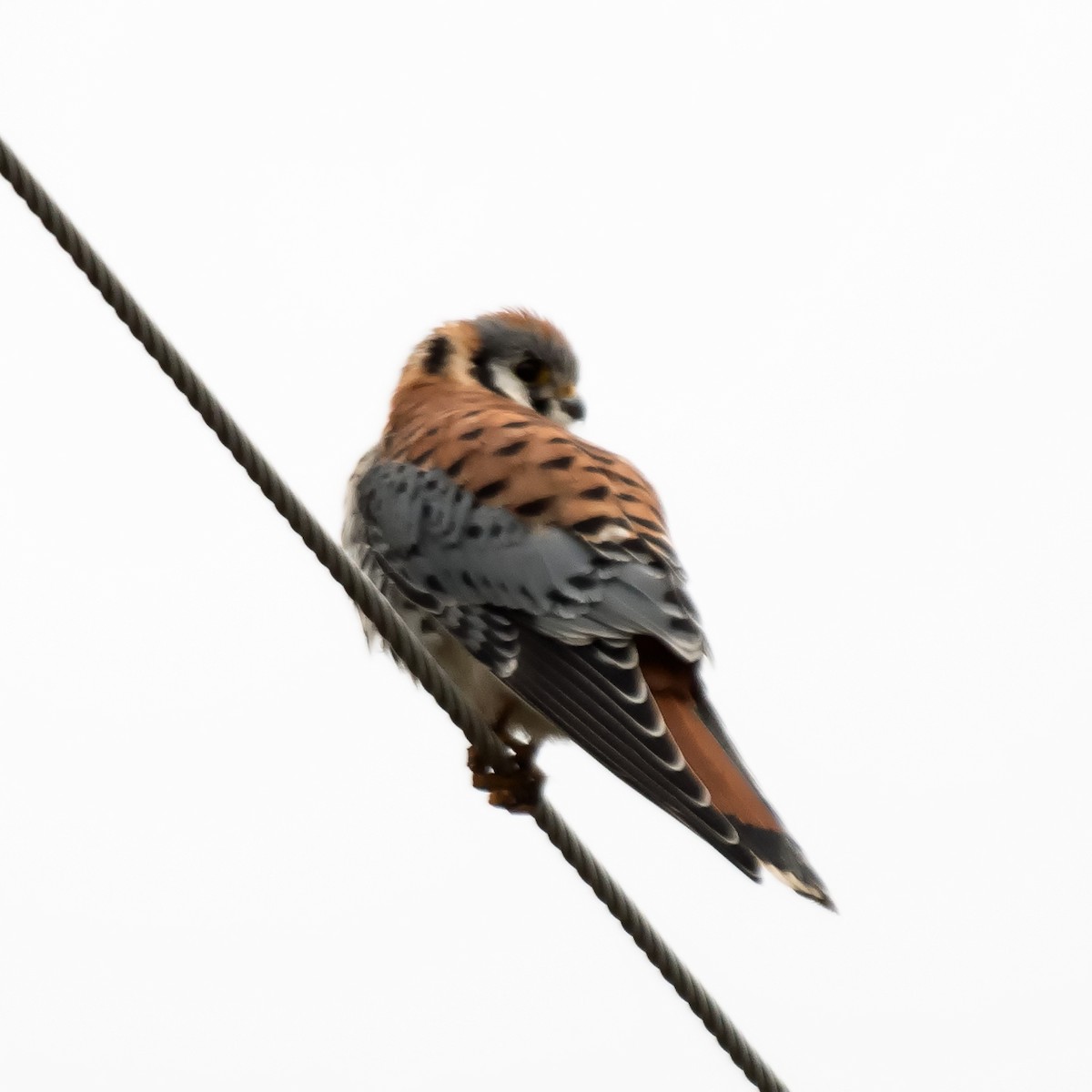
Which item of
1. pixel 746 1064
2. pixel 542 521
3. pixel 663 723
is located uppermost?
pixel 542 521

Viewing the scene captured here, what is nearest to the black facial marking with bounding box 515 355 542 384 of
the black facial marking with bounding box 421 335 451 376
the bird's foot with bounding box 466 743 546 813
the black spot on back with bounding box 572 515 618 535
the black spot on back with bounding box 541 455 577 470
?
the black facial marking with bounding box 421 335 451 376

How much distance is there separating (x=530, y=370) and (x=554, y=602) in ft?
5.10

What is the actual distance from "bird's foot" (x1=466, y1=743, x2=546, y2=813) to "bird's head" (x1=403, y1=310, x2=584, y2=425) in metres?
1.45

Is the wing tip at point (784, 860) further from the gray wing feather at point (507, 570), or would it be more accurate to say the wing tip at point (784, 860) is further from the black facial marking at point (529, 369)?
the black facial marking at point (529, 369)

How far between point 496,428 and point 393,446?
1.25 feet

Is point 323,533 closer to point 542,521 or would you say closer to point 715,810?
point 715,810

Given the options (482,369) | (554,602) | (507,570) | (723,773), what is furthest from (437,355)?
(723,773)

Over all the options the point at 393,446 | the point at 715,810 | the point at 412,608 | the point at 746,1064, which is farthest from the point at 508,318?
the point at 746,1064

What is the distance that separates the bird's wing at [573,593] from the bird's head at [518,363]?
73 cm

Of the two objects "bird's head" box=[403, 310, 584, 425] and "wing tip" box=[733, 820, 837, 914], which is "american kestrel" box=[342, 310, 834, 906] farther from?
"bird's head" box=[403, 310, 584, 425]

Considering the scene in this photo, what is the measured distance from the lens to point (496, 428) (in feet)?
12.7

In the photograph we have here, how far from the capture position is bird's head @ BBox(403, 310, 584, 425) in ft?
15.8

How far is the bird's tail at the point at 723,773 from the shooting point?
284cm

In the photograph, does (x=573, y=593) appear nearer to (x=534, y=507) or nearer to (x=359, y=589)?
(x=534, y=507)
